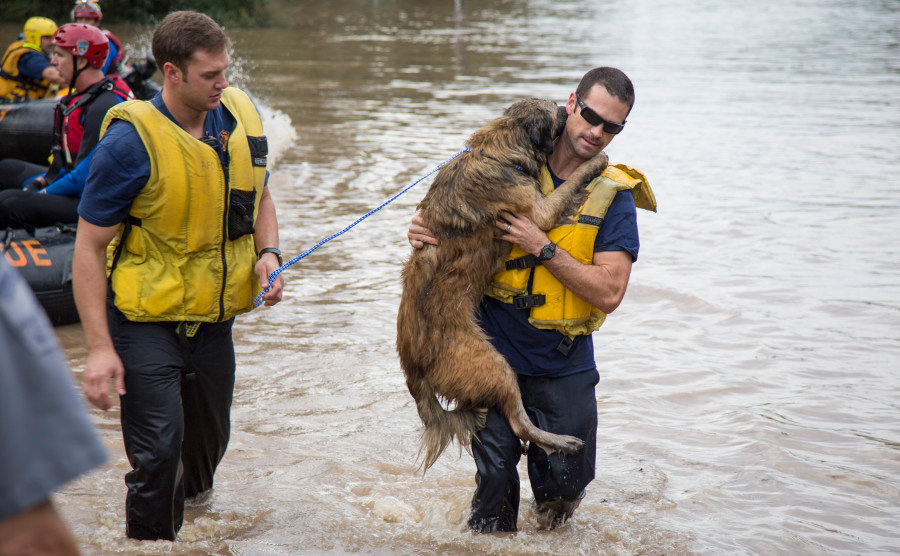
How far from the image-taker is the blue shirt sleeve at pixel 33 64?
994 cm

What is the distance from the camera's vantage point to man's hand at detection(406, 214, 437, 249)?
381 cm

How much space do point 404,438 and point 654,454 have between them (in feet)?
5.17

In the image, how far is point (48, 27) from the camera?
10438 millimetres

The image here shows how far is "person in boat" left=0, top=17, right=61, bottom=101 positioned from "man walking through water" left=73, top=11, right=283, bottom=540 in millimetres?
7268

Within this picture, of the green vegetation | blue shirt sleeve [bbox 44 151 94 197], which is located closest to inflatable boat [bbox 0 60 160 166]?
blue shirt sleeve [bbox 44 151 94 197]

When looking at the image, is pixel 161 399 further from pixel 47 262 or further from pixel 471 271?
pixel 47 262

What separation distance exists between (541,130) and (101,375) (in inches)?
83.7

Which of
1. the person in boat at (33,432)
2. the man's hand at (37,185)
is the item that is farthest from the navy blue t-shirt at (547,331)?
the man's hand at (37,185)

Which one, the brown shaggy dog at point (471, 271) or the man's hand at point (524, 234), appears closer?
the man's hand at point (524, 234)

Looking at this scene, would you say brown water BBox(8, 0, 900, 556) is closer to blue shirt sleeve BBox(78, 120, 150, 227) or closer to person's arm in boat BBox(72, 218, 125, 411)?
person's arm in boat BBox(72, 218, 125, 411)

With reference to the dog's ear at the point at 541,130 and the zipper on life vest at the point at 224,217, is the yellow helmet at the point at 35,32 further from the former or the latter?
the dog's ear at the point at 541,130

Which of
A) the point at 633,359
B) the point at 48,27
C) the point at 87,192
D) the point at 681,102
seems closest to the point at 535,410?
the point at 87,192

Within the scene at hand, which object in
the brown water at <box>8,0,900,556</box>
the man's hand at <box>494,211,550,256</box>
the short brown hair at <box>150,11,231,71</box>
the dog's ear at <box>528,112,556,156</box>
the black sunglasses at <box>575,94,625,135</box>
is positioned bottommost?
the brown water at <box>8,0,900,556</box>

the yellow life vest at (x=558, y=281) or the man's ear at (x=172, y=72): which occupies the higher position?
the man's ear at (x=172, y=72)
